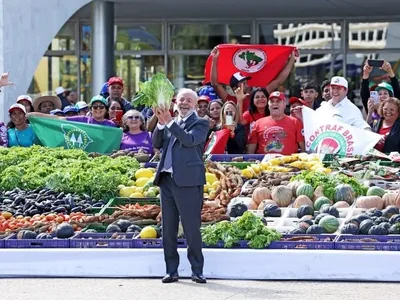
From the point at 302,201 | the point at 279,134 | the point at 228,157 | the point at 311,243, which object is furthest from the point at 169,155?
the point at 279,134

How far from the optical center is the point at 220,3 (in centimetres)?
2239

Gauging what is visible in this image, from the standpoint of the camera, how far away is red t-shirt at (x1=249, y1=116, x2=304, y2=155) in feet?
48.1

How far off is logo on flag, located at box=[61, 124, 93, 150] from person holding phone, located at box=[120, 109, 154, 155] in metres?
0.52

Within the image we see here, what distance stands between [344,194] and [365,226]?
136 centimetres

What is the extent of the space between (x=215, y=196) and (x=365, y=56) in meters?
13.2

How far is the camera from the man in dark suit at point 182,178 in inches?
410

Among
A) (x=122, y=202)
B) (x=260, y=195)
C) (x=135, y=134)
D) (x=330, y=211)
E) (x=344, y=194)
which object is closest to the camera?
(x=330, y=211)

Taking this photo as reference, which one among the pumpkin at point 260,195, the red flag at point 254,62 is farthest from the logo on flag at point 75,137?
the pumpkin at point 260,195

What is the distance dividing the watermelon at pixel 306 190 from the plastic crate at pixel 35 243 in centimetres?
281

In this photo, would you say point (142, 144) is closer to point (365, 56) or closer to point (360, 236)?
point (360, 236)

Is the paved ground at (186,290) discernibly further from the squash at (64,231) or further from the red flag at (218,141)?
the red flag at (218,141)

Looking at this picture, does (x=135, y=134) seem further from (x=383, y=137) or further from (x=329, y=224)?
(x=329, y=224)

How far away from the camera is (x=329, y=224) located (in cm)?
1150

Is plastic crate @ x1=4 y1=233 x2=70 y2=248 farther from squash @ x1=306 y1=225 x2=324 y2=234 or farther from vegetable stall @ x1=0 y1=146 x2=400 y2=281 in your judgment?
squash @ x1=306 y1=225 x2=324 y2=234
